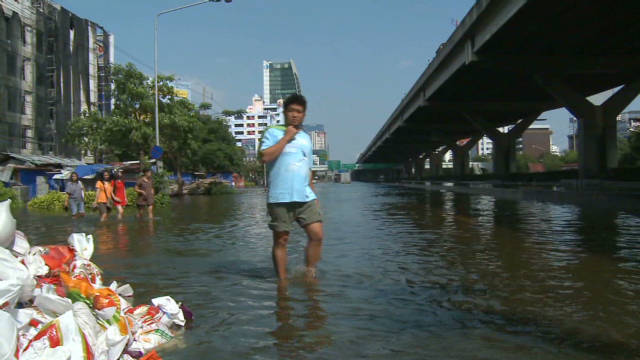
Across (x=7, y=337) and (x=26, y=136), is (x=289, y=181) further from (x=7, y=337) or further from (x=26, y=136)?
(x=26, y=136)

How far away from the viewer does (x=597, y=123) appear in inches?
1097

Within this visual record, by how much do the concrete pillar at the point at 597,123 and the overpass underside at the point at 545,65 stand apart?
4 centimetres

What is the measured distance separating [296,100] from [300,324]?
218 centimetres

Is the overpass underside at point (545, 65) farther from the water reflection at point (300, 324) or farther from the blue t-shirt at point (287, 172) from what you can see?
the water reflection at point (300, 324)

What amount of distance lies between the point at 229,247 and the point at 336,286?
3.55 m

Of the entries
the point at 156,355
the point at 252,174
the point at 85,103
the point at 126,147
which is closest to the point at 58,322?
the point at 156,355

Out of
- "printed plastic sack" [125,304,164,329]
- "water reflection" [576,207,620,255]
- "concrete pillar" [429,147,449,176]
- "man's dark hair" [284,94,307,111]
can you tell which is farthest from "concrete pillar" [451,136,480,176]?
"printed plastic sack" [125,304,164,329]

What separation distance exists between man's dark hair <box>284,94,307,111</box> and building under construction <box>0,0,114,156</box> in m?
32.0

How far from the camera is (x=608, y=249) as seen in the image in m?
7.41

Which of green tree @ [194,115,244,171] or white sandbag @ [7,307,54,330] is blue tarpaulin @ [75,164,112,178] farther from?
white sandbag @ [7,307,54,330]

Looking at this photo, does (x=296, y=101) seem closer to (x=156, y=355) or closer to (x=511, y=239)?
(x=156, y=355)

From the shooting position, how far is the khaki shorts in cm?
510

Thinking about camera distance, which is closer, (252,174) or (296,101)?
(296,101)

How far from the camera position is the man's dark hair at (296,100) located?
5.14 meters
